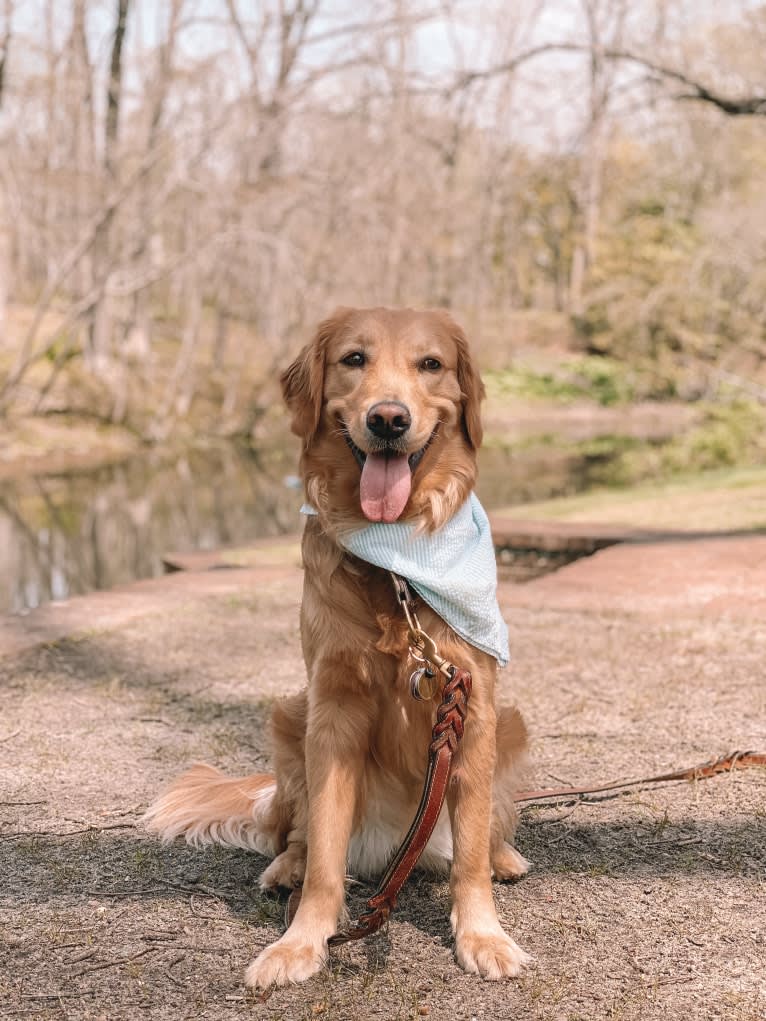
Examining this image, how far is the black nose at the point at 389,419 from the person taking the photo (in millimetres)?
2736

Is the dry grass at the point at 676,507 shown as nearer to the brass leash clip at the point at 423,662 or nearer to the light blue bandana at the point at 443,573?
the light blue bandana at the point at 443,573

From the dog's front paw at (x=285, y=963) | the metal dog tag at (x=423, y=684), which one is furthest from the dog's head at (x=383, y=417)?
the dog's front paw at (x=285, y=963)

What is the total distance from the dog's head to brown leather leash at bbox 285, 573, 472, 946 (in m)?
0.28

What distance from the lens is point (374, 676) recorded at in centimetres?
272

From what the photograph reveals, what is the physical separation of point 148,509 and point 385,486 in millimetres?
10763

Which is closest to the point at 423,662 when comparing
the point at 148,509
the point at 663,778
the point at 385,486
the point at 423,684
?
the point at 423,684

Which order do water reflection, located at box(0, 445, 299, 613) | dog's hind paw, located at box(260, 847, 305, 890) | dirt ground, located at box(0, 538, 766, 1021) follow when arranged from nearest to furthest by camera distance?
dirt ground, located at box(0, 538, 766, 1021), dog's hind paw, located at box(260, 847, 305, 890), water reflection, located at box(0, 445, 299, 613)

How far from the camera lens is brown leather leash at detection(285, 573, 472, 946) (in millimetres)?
2570

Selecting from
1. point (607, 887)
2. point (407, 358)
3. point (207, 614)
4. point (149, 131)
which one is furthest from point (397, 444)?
point (149, 131)

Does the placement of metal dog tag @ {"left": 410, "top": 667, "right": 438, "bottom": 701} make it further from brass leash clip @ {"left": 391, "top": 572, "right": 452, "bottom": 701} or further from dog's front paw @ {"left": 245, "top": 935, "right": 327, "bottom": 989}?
dog's front paw @ {"left": 245, "top": 935, "right": 327, "bottom": 989}

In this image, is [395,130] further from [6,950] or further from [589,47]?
[6,950]

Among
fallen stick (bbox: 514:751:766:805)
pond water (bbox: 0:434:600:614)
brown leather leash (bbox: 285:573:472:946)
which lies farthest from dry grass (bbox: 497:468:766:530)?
brown leather leash (bbox: 285:573:472:946)

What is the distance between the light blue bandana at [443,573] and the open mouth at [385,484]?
43 millimetres

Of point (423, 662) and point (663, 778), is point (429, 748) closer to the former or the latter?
point (423, 662)
